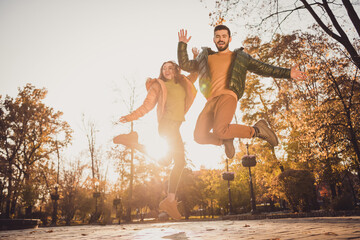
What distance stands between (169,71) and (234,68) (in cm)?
99

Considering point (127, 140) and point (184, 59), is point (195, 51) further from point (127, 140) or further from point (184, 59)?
point (127, 140)

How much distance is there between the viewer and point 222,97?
3314mm

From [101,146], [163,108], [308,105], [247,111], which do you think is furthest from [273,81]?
[101,146]

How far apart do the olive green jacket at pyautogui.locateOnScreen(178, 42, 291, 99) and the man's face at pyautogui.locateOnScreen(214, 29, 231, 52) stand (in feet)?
0.45

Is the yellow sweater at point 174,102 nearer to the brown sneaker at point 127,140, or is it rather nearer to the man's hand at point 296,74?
the brown sneaker at point 127,140

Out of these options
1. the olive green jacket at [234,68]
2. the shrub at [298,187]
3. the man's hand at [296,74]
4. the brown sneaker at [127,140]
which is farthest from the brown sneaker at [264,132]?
the shrub at [298,187]

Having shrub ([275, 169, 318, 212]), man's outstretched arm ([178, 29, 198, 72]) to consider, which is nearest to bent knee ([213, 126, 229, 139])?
man's outstretched arm ([178, 29, 198, 72])

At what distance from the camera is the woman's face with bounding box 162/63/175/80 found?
3.75 metres

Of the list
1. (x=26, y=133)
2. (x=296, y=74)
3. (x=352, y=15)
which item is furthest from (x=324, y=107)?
(x=26, y=133)

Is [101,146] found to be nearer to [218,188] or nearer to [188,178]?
[188,178]

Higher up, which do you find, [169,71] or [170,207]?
[169,71]

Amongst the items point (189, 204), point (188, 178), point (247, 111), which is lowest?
point (189, 204)

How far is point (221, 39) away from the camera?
140 inches

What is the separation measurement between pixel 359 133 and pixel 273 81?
299 inches
